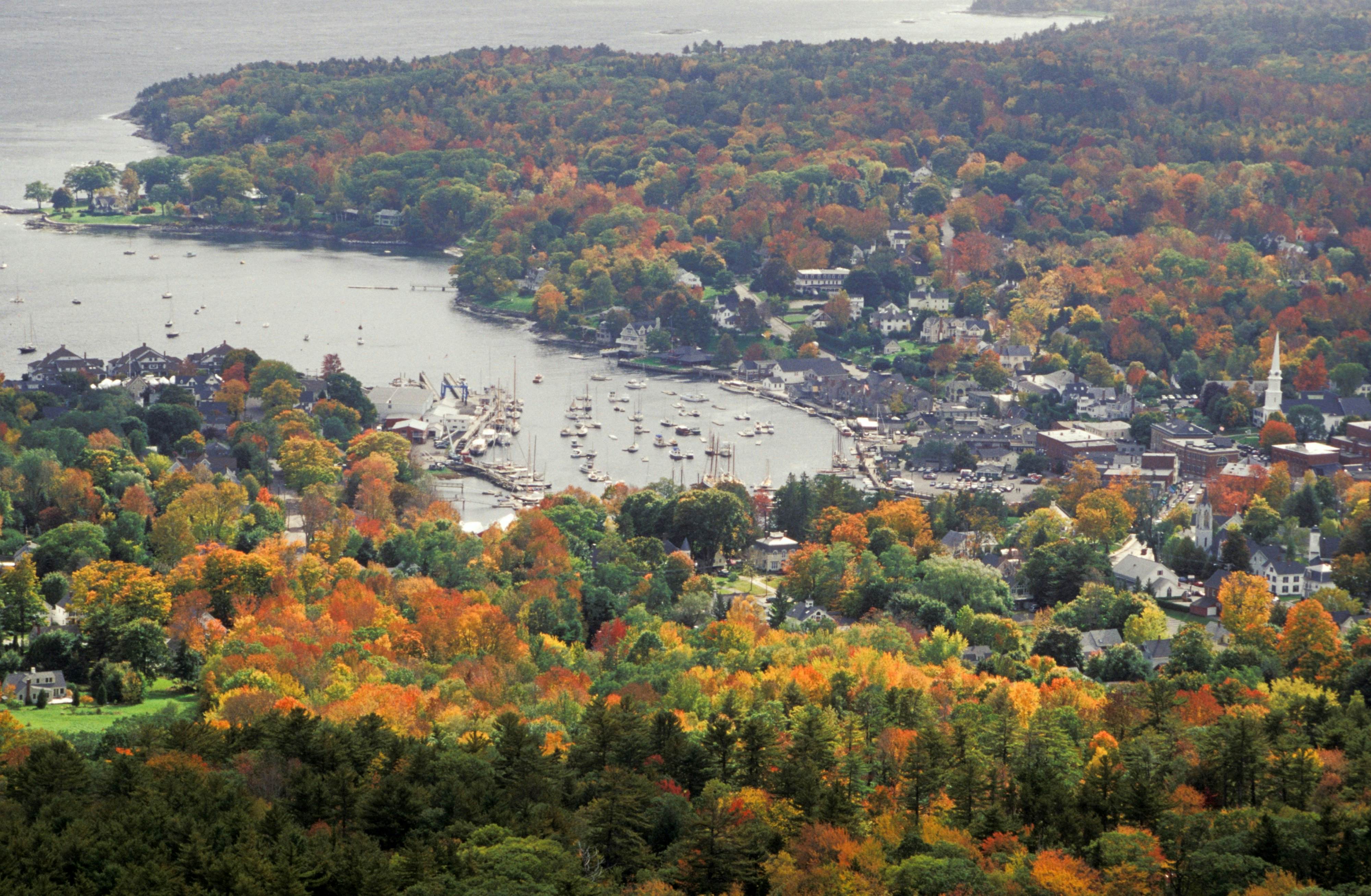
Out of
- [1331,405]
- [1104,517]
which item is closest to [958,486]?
[1104,517]

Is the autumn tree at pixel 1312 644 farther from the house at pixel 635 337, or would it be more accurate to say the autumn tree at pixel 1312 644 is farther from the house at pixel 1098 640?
the house at pixel 635 337

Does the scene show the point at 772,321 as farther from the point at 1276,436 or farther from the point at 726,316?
the point at 1276,436

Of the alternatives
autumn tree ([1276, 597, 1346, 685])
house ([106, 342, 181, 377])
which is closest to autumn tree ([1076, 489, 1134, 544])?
autumn tree ([1276, 597, 1346, 685])

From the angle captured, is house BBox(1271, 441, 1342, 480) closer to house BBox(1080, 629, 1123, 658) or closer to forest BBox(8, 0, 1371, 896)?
forest BBox(8, 0, 1371, 896)

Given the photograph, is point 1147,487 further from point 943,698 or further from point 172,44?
A: point 172,44

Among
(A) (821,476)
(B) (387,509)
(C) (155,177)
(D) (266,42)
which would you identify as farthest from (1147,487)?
(D) (266,42)

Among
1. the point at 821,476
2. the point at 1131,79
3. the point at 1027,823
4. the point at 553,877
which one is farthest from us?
the point at 1131,79
